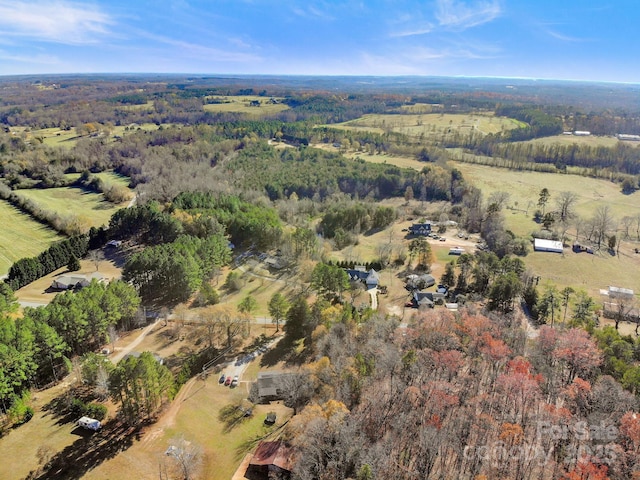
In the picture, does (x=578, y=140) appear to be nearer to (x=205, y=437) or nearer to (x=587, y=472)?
(x=587, y=472)

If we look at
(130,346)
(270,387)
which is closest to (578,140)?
(270,387)

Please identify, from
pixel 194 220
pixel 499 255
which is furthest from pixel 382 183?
pixel 194 220

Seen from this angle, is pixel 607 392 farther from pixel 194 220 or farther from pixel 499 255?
pixel 194 220

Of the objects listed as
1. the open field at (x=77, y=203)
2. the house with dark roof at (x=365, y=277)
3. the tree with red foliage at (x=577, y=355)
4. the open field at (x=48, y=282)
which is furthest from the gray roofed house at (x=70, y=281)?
the tree with red foliage at (x=577, y=355)

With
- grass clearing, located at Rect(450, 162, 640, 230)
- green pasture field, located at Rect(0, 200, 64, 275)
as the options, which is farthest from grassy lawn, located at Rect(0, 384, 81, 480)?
grass clearing, located at Rect(450, 162, 640, 230)

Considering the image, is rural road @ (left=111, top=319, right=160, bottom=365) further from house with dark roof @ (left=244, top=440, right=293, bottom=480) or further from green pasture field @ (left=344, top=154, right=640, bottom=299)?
green pasture field @ (left=344, top=154, right=640, bottom=299)

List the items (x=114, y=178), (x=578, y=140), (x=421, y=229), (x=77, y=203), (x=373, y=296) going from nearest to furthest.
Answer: (x=373, y=296), (x=421, y=229), (x=77, y=203), (x=114, y=178), (x=578, y=140)
